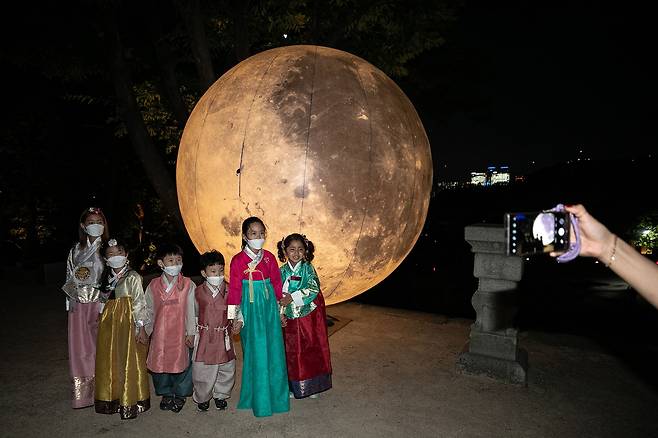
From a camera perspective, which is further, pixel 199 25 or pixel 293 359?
pixel 199 25

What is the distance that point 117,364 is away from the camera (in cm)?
336

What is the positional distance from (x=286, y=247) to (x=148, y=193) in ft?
29.0

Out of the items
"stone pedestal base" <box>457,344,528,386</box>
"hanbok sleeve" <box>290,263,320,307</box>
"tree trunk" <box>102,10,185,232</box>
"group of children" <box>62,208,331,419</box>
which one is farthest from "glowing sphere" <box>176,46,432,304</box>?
"tree trunk" <box>102,10,185,232</box>

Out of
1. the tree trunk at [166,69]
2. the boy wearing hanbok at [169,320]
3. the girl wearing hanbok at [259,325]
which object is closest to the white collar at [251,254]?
the girl wearing hanbok at [259,325]

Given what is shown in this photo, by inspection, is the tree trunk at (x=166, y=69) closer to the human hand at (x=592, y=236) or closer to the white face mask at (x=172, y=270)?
the white face mask at (x=172, y=270)

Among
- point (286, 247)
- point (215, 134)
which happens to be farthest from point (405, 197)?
point (215, 134)

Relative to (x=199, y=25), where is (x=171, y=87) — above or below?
below

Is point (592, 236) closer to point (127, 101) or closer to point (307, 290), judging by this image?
point (307, 290)

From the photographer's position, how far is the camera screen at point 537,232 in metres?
1.51

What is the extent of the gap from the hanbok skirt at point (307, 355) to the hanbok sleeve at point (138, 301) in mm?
1161

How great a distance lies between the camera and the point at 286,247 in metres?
3.38

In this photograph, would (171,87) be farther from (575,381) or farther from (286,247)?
(575,381)

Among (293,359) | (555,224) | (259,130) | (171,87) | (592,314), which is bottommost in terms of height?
(592,314)

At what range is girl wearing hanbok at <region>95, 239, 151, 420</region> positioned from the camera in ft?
11.0
